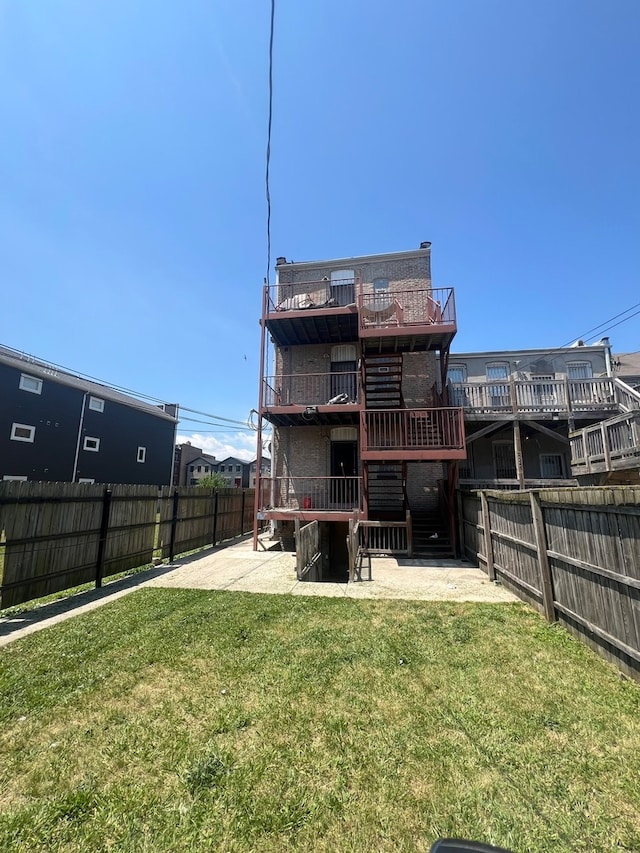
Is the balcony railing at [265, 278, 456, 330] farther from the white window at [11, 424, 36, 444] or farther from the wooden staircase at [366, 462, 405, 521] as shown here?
the white window at [11, 424, 36, 444]

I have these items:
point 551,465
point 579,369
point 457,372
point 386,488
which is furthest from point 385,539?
point 579,369

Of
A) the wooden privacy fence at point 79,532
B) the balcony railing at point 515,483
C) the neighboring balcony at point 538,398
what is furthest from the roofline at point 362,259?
the wooden privacy fence at point 79,532

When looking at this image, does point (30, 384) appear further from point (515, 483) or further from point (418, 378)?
point (515, 483)

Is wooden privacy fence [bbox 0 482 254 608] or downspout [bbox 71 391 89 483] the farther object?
downspout [bbox 71 391 89 483]

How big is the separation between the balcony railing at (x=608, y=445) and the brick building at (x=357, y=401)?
138 inches

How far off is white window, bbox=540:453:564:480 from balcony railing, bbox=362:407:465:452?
7.42m

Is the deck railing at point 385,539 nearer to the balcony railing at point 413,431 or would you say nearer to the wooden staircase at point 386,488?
the wooden staircase at point 386,488

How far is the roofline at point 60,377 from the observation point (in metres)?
18.0

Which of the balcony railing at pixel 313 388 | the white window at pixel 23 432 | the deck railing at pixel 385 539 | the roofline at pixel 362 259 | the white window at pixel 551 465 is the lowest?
the deck railing at pixel 385 539

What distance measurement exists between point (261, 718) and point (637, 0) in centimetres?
1336

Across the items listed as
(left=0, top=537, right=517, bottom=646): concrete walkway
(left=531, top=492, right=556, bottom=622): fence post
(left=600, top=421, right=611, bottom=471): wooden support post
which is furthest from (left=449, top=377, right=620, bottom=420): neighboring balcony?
(left=531, top=492, right=556, bottom=622): fence post

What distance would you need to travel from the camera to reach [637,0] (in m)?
6.96

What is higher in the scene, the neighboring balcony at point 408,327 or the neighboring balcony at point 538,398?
the neighboring balcony at point 408,327

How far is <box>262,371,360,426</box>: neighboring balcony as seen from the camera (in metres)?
11.4
